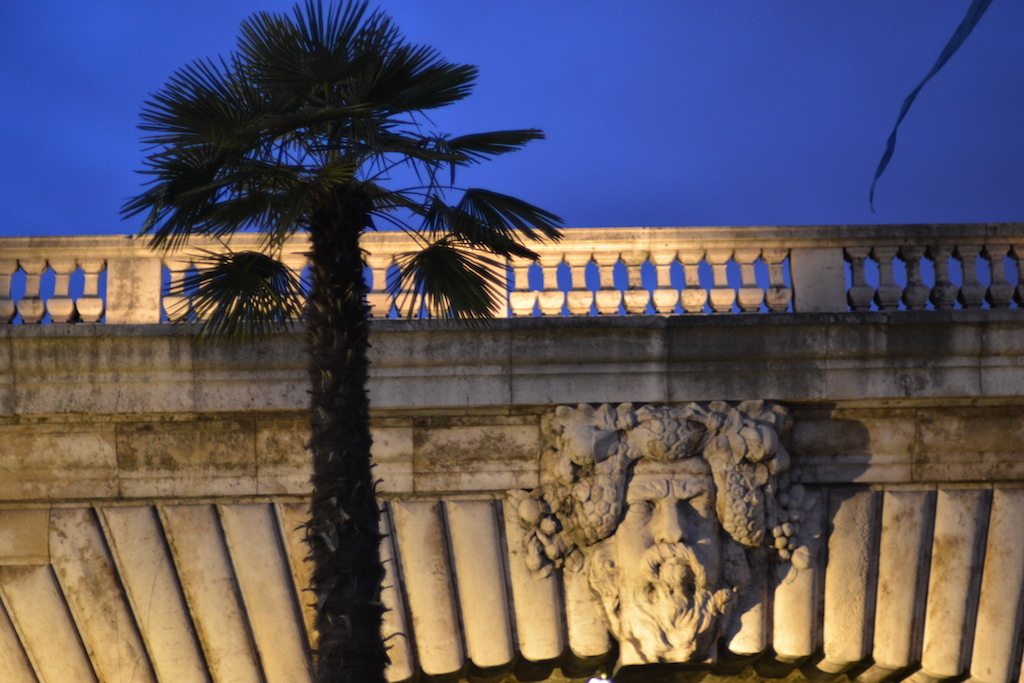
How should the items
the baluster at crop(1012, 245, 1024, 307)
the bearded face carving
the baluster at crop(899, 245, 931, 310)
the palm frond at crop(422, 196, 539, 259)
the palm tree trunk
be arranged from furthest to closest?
the baluster at crop(1012, 245, 1024, 307) < the baluster at crop(899, 245, 931, 310) < the bearded face carving < the palm frond at crop(422, 196, 539, 259) < the palm tree trunk

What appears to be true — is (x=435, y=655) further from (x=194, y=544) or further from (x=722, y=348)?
(x=722, y=348)

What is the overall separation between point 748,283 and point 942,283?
4.60ft

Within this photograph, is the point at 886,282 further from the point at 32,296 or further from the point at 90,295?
the point at 32,296

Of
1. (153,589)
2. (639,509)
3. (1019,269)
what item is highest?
(1019,269)

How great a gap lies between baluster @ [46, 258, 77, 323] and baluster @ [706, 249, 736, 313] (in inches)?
181

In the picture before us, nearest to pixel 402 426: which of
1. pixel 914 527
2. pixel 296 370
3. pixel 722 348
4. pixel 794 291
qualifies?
pixel 296 370

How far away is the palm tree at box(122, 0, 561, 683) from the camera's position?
495cm

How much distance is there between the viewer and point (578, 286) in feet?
24.1

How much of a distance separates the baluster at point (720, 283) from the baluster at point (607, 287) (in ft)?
2.26

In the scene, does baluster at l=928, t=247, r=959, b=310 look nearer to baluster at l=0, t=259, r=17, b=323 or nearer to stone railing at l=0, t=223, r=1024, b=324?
stone railing at l=0, t=223, r=1024, b=324

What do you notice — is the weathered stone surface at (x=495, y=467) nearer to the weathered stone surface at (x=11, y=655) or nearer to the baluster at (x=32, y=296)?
the weathered stone surface at (x=11, y=655)

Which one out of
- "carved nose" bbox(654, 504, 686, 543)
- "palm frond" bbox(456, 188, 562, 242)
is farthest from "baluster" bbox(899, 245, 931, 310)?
"palm frond" bbox(456, 188, 562, 242)

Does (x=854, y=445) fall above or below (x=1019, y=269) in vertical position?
below

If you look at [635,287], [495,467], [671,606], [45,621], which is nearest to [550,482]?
[495,467]
